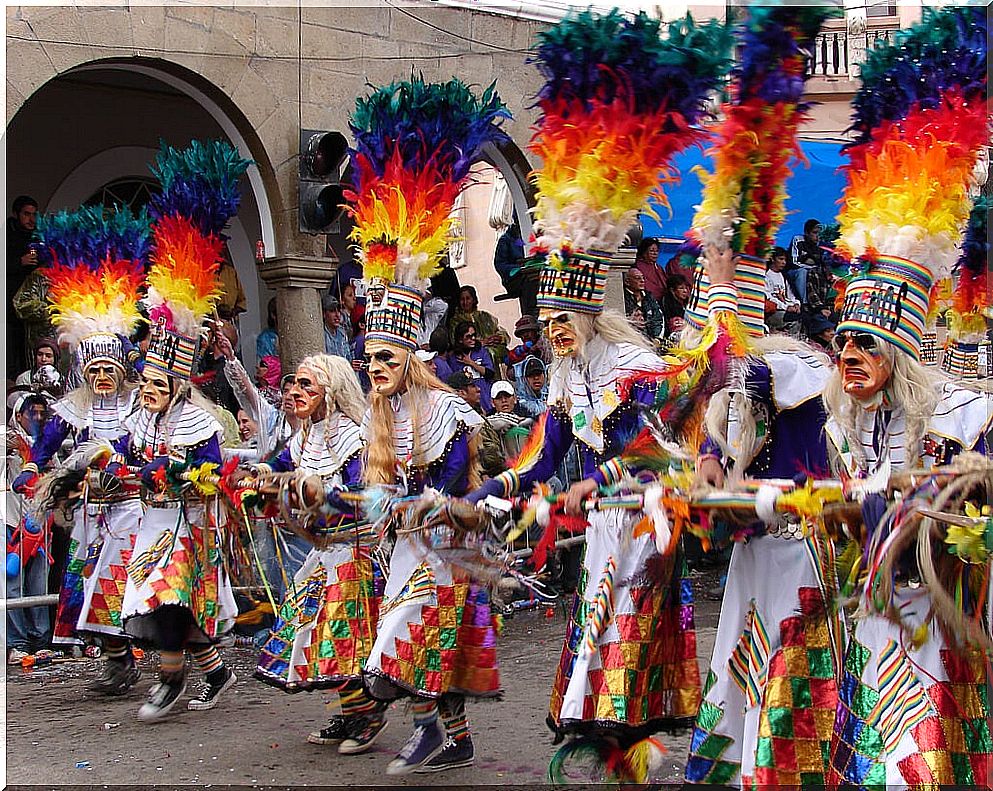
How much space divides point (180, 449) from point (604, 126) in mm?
3305

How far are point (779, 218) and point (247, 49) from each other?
25.8 feet

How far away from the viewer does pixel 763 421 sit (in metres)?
4.75

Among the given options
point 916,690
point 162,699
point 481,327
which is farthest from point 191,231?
point 916,690

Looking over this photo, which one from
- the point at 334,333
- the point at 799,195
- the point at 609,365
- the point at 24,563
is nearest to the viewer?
the point at 609,365

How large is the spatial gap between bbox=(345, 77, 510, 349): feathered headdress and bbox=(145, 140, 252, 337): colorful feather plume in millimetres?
1429

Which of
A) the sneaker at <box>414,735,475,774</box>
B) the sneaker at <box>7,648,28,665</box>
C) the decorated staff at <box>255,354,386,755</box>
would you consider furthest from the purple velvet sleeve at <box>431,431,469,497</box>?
the sneaker at <box>7,648,28,665</box>

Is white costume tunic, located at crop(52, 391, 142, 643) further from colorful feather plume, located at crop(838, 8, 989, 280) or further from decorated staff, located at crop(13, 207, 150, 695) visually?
colorful feather plume, located at crop(838, 8, 989, 280)

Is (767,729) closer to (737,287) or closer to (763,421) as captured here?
(763,421)

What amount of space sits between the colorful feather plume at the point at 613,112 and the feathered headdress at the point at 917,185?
0.73 meters

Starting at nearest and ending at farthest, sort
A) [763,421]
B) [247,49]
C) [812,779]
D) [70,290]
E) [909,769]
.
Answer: [909,769] → [812,779] → [763,421] → [70,290] → [247,49]

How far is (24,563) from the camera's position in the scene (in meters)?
9.11

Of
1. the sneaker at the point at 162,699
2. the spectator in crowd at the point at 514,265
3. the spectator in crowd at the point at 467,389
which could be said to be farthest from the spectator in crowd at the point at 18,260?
the sneaker at the point at 162,699

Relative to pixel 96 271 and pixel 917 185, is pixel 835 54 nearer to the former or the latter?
pixel 96 271

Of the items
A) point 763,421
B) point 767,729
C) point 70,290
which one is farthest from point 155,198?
point 767,729
